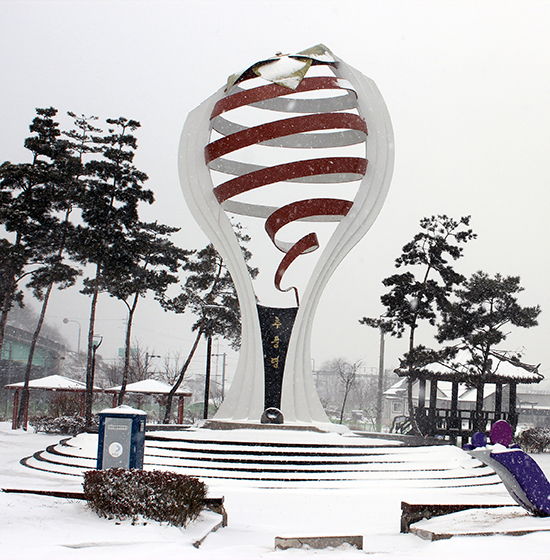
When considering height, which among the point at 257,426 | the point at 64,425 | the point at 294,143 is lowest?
the point at 64,425

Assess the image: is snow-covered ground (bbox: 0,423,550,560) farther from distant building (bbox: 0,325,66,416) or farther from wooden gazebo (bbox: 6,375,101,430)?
distant building (bbox: 0,325,66,416)

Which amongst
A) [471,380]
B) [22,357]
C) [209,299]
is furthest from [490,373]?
[22,357]

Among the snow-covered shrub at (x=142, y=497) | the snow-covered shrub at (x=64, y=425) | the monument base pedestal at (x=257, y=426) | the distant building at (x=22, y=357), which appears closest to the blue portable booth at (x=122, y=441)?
the snow-covered shrub at (x=142, y=497)

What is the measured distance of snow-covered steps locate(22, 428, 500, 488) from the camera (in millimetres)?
11500

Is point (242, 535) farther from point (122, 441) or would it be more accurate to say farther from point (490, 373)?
→ point (490, 373)

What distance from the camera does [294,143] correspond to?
19078 mm

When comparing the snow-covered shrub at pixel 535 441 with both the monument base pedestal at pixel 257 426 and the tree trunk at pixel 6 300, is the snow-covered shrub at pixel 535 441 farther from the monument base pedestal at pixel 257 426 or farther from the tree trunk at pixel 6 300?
the tree trunk at pixel 6 300

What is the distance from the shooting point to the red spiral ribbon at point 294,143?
1697cm

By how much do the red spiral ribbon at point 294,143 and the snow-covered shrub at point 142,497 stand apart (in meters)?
11.7

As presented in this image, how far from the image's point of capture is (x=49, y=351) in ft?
177

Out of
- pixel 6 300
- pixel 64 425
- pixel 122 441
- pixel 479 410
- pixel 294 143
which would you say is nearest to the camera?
pixel 122 441

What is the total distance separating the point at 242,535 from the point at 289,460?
5297 mm

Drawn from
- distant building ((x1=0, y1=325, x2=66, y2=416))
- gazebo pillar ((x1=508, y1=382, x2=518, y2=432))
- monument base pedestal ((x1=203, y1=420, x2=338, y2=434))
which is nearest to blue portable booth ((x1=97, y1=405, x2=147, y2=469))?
monument base pedestal ((x1=203, y1=420, x2=338, y2=434))

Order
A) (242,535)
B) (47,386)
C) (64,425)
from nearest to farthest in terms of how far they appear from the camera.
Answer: (242,535), (64,425), (47,386)
